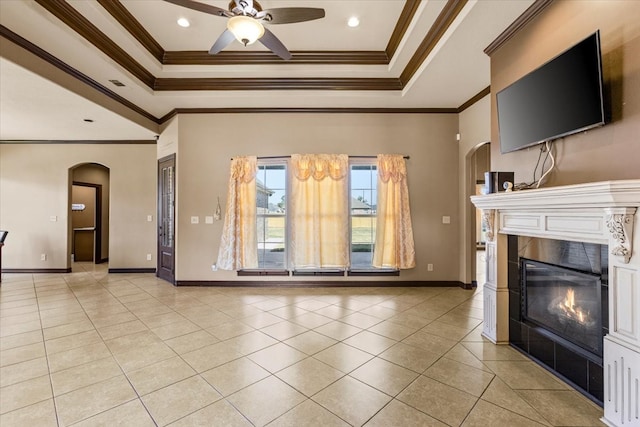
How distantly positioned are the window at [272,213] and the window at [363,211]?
121cm

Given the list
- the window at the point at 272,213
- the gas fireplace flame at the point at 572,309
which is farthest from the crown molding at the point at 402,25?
the gas fireplace flame at the point at 572,309

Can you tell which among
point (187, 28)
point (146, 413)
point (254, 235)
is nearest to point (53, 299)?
point (254, 235)

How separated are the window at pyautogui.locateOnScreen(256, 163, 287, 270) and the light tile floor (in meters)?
1.07

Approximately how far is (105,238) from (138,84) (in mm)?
5554

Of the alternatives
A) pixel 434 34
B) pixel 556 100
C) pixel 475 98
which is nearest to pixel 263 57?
pixel 434 34

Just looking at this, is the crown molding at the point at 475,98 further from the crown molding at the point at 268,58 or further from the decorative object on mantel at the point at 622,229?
the decorative object on mantel at the point at 622,229

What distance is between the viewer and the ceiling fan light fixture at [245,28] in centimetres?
242

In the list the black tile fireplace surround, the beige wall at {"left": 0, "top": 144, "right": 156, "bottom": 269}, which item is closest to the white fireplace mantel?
the black tile fireplace surround

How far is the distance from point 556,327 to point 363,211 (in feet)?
9.90

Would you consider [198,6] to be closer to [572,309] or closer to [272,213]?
[272,213]

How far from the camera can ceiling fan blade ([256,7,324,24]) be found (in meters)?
2.38

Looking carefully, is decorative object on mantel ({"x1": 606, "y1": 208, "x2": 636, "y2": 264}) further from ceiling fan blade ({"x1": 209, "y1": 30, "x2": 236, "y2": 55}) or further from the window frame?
the window frame

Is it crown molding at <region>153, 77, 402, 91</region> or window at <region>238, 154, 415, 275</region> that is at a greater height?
crown molding at <region>153, 77, 402, 91</region>

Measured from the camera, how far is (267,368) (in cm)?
236
